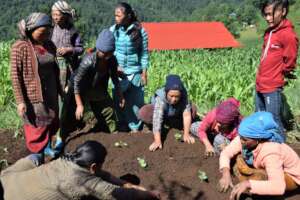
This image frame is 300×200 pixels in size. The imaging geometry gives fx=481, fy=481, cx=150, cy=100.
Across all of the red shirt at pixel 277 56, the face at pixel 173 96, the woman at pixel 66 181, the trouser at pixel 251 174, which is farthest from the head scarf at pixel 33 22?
the red shirt at pixel 277 56

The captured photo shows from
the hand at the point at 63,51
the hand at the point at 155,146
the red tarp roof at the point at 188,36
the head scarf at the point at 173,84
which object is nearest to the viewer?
the head scarf at the point at 173,84

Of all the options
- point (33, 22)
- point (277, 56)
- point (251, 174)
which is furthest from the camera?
point (277, 56)

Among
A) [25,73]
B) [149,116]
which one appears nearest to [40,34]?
[25,73]

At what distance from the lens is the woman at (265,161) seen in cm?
363

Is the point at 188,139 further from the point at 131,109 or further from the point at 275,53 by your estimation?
the point at 275,53

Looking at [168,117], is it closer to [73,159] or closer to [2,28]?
[73,159]

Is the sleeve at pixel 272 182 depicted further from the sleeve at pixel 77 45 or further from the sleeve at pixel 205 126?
the sleeve at pixel 77 45

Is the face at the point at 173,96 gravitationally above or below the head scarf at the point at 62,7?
below

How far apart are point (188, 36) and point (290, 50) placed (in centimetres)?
3321

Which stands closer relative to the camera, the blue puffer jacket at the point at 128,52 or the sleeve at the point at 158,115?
the sleeve at the point at 158,115

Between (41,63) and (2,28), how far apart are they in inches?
3046

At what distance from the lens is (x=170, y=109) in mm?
→ 5277

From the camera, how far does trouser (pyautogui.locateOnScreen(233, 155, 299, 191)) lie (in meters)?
3.79

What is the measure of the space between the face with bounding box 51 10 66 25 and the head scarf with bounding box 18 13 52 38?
3.52 feet
